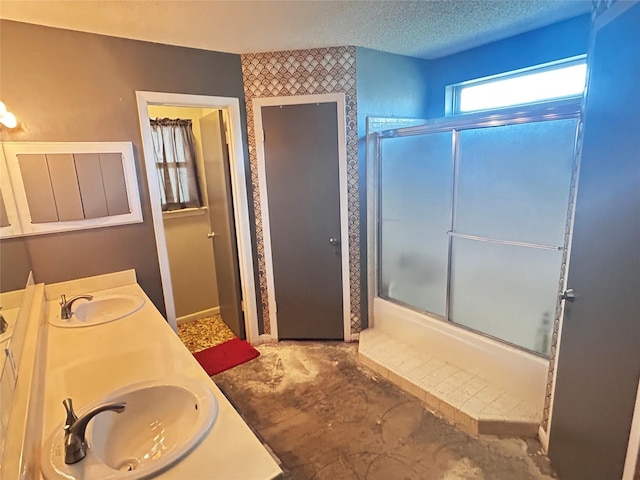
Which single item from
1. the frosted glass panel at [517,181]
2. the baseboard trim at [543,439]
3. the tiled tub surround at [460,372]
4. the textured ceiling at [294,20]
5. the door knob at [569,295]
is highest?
the textured ceiling at [294,20]

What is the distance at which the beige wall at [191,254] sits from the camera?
3293 mm

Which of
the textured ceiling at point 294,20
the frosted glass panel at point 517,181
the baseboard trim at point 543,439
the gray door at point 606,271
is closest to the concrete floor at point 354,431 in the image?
the baseboard trim at point 543,439

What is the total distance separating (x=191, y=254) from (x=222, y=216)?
726 mm

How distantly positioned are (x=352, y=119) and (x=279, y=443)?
2254mm

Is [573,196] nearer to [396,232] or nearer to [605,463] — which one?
[605,463]

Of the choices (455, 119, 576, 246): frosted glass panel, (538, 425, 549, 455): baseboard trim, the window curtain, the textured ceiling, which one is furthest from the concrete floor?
the textured ceiling

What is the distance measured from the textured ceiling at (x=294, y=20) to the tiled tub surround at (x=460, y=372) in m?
2.04

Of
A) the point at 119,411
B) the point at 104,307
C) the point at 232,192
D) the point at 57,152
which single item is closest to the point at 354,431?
the point at 119,411

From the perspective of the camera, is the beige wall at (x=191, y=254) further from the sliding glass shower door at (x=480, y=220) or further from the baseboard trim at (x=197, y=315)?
the sliding glass shower door at (x=480, y=220)

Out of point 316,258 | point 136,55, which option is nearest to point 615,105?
point 316,258

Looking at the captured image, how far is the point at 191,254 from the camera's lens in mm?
3473

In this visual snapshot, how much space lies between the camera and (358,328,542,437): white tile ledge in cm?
200

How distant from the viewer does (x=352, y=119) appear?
2701mm

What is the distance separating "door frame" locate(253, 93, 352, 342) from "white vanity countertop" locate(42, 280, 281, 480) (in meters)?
1.17
